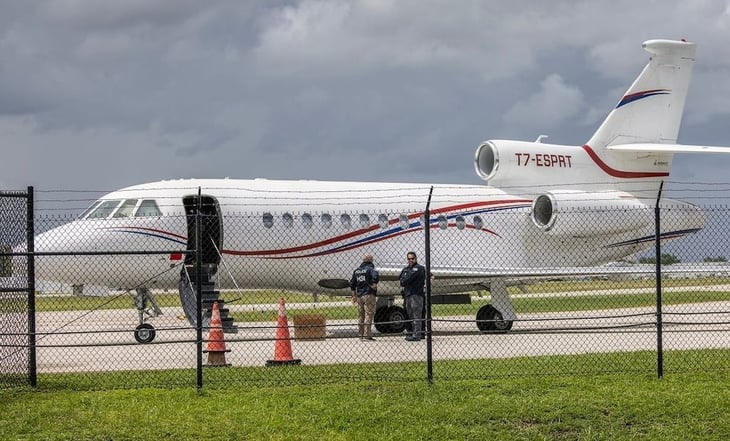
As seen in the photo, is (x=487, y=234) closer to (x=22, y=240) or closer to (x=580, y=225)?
(x=580, y=225)

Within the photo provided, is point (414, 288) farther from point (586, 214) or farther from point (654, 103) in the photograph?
point (654, 103)

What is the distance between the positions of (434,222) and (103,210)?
304 inches

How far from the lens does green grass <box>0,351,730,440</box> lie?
1082cm

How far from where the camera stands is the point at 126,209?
2280 cm

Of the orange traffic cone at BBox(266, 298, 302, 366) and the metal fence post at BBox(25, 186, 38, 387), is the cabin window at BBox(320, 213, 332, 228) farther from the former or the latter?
the metal fence post at BBox(25, 186, 38, 387)

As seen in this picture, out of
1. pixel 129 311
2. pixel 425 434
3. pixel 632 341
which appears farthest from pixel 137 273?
pixel 129 311

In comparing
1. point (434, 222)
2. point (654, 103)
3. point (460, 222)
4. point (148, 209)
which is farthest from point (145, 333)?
point (654, 103)

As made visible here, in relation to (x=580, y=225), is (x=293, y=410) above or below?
below

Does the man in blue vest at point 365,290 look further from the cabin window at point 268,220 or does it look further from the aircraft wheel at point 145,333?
the aircraft wheel at point 145,333

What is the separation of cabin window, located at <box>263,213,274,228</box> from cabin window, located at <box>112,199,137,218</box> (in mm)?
2742

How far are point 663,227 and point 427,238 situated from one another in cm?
1588

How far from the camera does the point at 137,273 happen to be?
22.2 metres

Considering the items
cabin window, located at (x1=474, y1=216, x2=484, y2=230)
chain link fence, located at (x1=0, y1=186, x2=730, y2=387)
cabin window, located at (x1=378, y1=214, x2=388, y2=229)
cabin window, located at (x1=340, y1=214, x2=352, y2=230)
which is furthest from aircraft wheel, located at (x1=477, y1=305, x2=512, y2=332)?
cabin window, located at (x1=340, y1=214, x2=352, y2=230)

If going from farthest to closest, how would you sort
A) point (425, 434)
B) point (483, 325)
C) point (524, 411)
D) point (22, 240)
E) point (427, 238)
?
point (483, 325) < point (22, 240) < point (427, 238) < point (524, 411) < point (425, 434)
